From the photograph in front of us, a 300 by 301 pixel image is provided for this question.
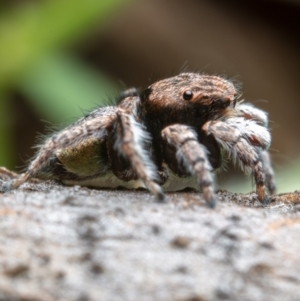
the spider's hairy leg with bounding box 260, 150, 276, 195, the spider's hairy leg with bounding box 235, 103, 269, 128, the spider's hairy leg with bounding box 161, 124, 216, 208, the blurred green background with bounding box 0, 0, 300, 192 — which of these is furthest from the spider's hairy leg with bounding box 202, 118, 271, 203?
the blurred green background with bounding box 0, 0, 300, 192

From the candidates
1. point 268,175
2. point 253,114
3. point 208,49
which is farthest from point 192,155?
point 208,49

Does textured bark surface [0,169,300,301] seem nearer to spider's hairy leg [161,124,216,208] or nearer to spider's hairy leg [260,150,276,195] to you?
spider's hairy leg [161,124,216,208]

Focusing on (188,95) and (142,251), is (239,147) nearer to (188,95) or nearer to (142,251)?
(188,95)

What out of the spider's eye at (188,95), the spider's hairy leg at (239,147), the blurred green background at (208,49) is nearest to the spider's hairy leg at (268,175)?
the spider's hairy leg at (239,147)

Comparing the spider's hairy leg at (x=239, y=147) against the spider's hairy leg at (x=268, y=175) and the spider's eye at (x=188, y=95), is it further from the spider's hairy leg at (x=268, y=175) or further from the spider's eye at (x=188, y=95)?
the spider's hairy leg at (x=268, y=175)

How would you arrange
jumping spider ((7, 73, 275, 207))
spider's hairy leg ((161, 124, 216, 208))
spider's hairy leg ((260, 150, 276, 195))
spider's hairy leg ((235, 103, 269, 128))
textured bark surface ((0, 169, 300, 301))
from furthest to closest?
spider's hairy leg ((260, 150, 276, 195))
spider's hairy leg ((235, 103, 269, 128))
jumping spider ((7, 73, 275, 207))
spider's hairy leg ((161, 124, 216, 208))
textured bark surface ((0, 169, 300, 301))

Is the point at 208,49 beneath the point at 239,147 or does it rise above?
above

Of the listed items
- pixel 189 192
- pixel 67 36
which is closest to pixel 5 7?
pixel 67 36
